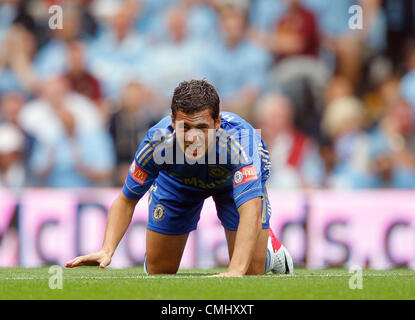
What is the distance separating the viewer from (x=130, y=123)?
11.2 meters

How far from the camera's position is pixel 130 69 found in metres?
11.8

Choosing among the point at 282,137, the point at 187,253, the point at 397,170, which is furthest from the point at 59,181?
the point at 397,170

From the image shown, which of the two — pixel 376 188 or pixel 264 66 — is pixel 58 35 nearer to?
pixel 264 66

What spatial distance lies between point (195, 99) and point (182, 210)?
5.81ft

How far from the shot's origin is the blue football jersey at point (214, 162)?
586 centimetres

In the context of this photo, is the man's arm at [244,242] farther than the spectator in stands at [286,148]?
No

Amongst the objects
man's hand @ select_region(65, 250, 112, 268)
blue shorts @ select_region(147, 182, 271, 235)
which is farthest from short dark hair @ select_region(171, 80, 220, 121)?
blue shorts @ select_region(147, 182, 271, 235)

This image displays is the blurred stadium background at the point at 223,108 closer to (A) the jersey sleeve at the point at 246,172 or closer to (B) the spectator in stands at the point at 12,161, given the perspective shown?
(B) the spectator in stands at the point at 12,161

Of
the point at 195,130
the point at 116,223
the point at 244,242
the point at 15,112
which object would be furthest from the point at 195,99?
the point at 15,112

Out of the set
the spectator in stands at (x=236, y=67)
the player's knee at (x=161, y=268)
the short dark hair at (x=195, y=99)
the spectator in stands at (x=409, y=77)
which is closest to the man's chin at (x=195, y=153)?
the short dark hair at (x=195, y=99)

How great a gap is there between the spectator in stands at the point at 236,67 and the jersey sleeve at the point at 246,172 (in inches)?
211

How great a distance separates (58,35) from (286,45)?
3.45 m

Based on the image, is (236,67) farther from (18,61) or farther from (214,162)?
(214,162)

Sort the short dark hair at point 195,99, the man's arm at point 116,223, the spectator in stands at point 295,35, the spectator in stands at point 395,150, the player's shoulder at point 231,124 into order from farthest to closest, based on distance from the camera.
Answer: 1. the spectator in stands at point 295,35
2. the spectator in stands at point 395,150
3. the player's shoulder at point 231,124
4. the man's arm at point 116,223
5. the short dark hair at point 195,99
